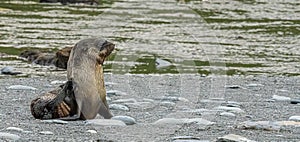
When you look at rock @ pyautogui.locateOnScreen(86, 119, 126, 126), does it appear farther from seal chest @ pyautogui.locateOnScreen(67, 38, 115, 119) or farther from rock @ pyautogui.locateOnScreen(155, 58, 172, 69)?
rock @ pyautogui.locateOnScreen(155, 58, 172, 69)

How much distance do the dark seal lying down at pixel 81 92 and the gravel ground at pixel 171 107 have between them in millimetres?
207

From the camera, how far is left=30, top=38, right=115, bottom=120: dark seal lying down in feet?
31.1

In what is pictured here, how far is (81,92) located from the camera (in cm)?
961

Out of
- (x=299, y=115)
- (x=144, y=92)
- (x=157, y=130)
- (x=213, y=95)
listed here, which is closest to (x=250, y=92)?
(x=213, y=95)

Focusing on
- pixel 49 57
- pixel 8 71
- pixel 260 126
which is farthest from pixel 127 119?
pixel 49 57

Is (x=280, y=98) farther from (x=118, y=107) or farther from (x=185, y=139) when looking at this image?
(x=185, y=139)

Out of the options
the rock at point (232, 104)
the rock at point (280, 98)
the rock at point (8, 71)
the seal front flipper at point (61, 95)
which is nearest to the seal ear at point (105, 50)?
the seal front flipper at point (61, 95)

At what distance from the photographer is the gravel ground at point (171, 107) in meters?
8.51

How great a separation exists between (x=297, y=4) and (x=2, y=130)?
108 ft

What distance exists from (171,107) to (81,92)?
1.83m

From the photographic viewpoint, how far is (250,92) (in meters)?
13.4

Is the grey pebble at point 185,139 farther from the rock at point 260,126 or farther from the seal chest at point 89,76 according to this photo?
the seal chest at point 89,76

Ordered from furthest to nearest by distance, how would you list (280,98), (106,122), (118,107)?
1. (280,98)
2. (118,107)
3. (106,122)

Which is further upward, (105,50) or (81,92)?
(105,50)
